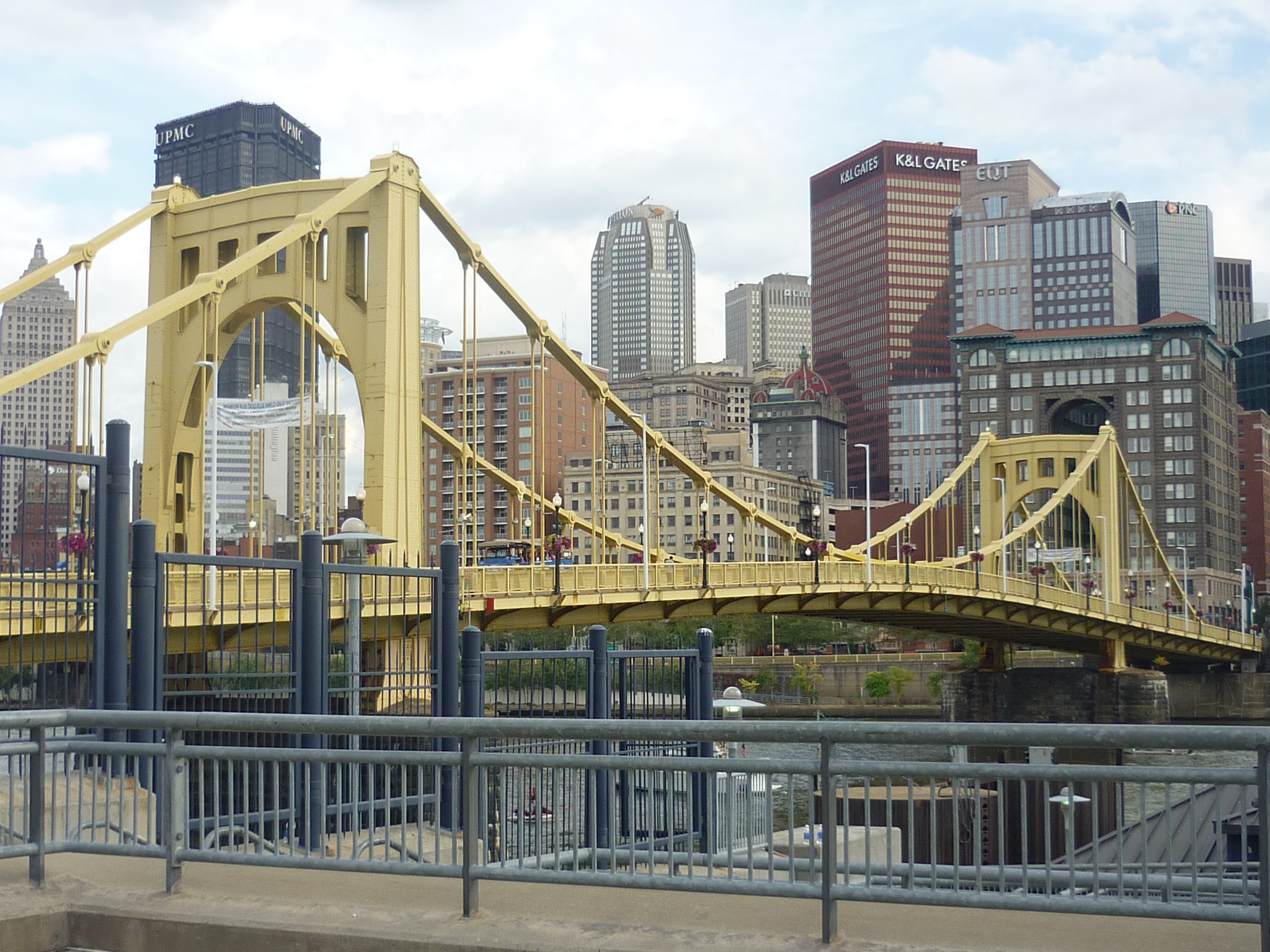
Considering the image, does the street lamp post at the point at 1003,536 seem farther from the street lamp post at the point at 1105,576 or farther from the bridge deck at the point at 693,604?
the street lamp post at the point at 1105,576

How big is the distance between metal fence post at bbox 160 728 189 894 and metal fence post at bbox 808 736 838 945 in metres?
3.52

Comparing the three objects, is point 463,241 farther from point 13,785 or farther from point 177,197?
point 13,785

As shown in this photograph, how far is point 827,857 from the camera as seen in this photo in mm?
7449

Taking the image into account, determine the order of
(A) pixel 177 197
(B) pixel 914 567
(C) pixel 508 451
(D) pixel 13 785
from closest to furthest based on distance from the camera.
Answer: (D) pixel 13 785
(A) pixel 177 197
(B) pixel 914 567
(C) pixel 508 451

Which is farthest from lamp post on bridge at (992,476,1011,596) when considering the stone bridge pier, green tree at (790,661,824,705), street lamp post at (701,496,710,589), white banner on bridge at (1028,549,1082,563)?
street lamp post at (701,496,710,589)

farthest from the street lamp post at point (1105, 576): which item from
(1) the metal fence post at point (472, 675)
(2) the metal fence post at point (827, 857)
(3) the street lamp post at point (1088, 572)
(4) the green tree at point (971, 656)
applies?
(2) the metal fence post at point (827, 857)

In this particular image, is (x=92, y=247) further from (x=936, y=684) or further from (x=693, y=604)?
(x=936, y=684)

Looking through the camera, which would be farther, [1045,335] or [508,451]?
[508,451]

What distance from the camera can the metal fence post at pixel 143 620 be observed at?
12.8 meters

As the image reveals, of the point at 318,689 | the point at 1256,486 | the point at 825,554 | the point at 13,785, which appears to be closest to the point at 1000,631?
the point at 825,554

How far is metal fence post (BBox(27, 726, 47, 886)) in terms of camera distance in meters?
8.66

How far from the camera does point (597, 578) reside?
144 ft

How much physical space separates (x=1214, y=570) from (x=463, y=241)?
108 m

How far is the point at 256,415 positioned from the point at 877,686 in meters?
68.1
